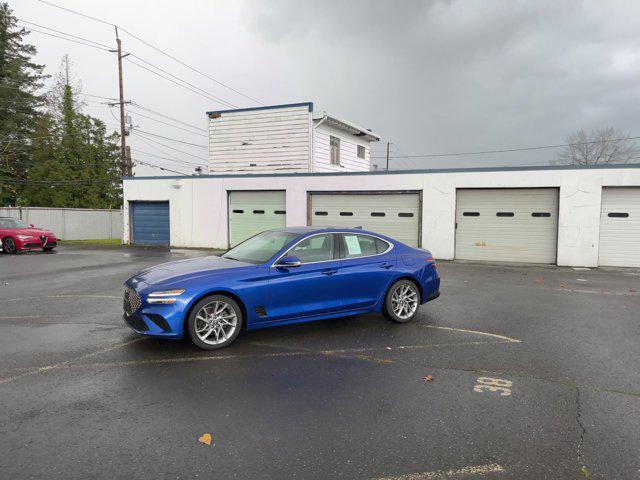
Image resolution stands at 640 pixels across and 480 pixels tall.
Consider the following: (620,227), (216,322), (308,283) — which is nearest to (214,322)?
(216,322)

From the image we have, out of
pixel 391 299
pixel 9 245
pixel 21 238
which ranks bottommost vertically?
pixel 9 245

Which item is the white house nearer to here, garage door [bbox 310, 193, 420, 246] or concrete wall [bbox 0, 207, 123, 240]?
garage door [bbox 310, 193, 420, 246]

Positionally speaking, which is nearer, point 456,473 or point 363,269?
point 456,473

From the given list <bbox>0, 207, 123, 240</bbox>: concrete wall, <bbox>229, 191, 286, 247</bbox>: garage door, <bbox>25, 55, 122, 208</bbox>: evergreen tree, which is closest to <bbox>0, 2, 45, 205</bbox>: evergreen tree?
<bbox>25, 55, 122, 208</bbox>: evergreen tree

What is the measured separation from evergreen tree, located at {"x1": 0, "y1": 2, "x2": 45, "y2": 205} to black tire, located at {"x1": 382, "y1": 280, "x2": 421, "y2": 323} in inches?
1646

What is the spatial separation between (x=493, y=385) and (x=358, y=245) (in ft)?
9.26

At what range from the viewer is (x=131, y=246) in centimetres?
2106

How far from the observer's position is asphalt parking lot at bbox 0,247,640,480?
294 cm

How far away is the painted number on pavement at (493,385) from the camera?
414 centimetres

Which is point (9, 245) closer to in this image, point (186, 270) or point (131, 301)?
point (131, 301)

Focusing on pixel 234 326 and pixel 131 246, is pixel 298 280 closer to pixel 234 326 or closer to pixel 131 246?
pixel 234 326

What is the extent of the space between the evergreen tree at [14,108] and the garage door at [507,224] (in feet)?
127

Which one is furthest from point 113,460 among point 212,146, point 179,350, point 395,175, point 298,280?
point 212,146

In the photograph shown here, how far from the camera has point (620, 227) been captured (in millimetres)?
14078
